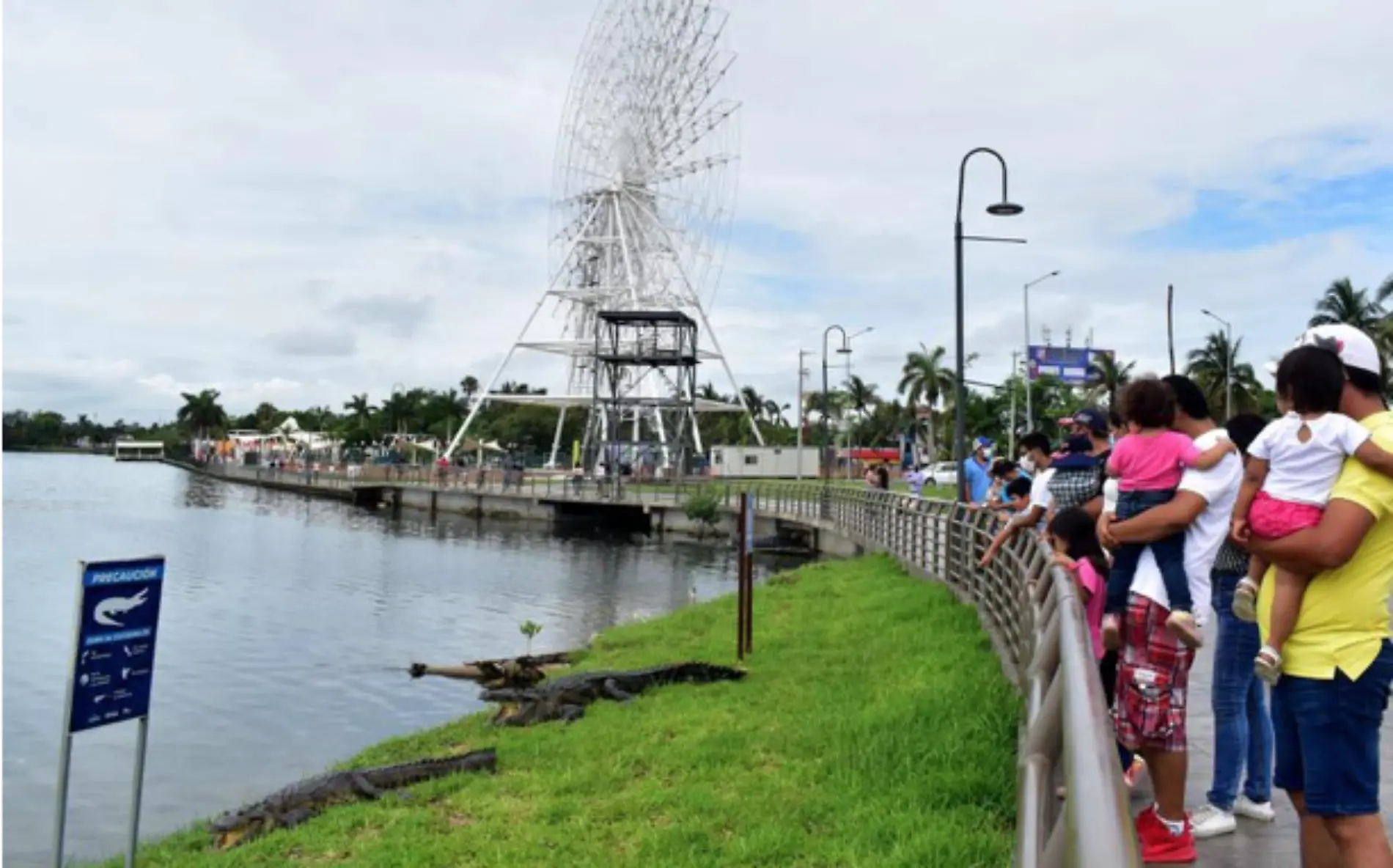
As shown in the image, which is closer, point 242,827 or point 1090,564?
point 1090,564

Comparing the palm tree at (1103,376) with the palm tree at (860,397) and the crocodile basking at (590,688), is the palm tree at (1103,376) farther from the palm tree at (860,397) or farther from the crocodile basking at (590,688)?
the crocodile basking at (590,688)

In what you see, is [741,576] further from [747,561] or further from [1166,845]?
[1166,845]

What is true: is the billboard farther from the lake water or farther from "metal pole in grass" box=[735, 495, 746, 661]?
"metal pole in grass" box=[735, 495, 746, 661]

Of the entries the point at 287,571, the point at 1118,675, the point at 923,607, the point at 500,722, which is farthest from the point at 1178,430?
the point at 287,571

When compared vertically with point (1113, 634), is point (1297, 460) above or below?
above

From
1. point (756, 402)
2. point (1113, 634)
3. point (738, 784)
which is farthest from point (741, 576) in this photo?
point (756, 402)

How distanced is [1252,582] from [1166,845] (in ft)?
3.85

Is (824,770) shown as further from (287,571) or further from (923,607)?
(287,571)

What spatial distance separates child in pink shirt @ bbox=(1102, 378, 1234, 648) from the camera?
4133 millimetres

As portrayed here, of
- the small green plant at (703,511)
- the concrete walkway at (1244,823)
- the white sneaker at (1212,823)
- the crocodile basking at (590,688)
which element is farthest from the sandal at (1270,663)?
the small green plant at (703,511)

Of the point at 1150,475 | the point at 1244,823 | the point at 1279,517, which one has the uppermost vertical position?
the point at 1150,475

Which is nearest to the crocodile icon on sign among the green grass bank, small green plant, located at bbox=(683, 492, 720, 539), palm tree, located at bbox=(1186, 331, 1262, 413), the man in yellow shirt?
the green grass bank

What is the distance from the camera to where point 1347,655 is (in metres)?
3.01

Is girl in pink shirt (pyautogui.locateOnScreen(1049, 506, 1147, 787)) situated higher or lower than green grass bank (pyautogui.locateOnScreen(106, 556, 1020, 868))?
higher
